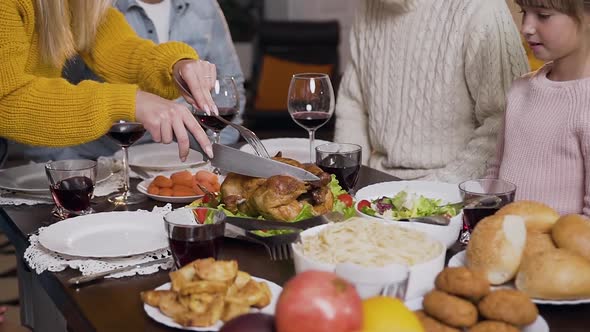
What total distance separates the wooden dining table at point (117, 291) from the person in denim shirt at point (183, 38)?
1.06 metres

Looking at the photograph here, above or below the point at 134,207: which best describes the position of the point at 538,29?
above

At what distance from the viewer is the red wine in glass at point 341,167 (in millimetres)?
1702

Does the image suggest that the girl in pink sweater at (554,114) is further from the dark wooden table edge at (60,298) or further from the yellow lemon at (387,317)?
the dark wooden table edge at (60,298)

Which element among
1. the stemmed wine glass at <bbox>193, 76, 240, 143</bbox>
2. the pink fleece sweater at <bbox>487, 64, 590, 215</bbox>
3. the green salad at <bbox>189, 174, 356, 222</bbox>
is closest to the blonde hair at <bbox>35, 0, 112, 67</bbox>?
the stemmed wine glass at <bbox>193, 76, 240, 143</bbox>

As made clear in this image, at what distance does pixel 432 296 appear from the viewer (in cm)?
102

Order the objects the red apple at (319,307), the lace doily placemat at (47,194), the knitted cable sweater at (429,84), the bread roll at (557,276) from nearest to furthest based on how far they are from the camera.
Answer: the red apple at (319,307), the bread roll at (557,276), the lace doily placemat at (47,194), the knitted cable sweater at (429,84)

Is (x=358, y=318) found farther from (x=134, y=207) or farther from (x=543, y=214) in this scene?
(x=134, y=207)

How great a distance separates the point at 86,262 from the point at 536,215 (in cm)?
79

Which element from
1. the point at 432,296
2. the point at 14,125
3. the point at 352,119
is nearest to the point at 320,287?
the point at 432,296

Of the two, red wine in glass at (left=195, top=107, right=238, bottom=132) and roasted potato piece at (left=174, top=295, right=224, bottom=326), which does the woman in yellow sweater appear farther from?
roasted potato piece at (left=174, top=295, right=224, bottom=326)

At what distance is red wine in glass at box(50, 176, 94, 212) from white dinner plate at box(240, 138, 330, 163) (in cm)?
55

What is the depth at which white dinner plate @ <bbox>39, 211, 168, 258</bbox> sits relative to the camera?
144 cm

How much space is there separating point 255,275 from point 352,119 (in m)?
1.52

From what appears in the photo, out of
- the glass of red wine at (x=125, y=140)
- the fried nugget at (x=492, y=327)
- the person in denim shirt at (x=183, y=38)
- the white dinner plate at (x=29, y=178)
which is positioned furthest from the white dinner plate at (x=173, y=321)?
the person in denim shirt at (x=183, y=38)
